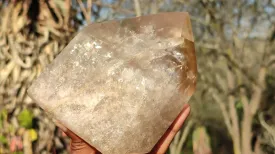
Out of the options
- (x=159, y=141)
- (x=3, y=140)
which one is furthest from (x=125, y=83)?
(x=3, y=140)

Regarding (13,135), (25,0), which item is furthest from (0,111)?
(25,0)

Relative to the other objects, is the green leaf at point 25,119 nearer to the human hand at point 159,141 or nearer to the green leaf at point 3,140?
the green leaf at point 3,140

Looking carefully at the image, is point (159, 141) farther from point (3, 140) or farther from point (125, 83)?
point (3, 140)

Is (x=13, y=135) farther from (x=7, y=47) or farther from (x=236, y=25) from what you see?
(x=236, y=25)

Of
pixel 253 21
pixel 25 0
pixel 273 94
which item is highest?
pixel 25 0

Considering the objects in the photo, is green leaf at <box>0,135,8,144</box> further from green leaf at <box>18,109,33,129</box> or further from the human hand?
the human hand

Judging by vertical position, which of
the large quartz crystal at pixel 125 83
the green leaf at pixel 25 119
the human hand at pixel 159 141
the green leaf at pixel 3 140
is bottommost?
the green leaf at pixel 3 140

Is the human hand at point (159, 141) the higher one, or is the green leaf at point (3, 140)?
the human hand at point (159, 141)

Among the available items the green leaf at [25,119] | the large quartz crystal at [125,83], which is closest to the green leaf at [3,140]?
the green leaf at [25,119]
